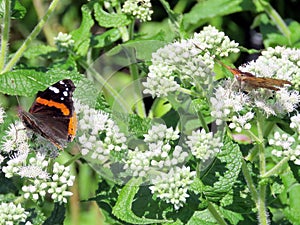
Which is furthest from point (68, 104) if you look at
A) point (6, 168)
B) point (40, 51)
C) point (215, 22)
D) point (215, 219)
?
point (215, 22)

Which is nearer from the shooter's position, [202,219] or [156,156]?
[156,156]

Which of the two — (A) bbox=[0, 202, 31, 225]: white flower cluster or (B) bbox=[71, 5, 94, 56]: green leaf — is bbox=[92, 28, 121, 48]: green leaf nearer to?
(B) bbox=[71, 5, 94, 56]: green leaf

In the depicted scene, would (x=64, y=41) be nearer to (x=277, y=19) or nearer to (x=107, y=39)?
(x=107, y=39)

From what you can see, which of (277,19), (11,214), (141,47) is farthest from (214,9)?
(11,214)

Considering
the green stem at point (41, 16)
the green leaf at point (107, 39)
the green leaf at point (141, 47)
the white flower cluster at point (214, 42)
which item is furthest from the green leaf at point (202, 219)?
the green stem at point (41, 16)

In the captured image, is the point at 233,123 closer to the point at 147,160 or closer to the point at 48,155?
the point at 147,160

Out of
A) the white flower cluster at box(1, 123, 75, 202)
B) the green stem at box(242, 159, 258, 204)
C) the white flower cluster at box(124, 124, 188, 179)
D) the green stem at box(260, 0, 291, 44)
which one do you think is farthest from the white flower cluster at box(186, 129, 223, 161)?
the green stem at box(260, 0, 291, 44)
